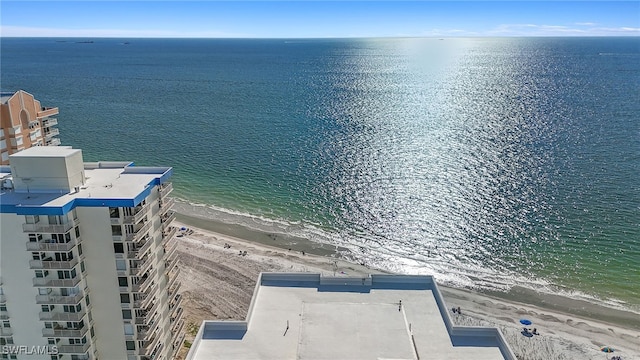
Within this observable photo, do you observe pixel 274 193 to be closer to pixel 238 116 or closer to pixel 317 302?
pixel 317 302

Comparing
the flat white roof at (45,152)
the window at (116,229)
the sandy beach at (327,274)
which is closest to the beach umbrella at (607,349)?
the sandy beach at (327,274)

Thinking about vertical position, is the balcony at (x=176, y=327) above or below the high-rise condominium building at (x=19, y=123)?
below

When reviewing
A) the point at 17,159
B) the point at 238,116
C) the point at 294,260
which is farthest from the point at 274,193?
the point at 238,116

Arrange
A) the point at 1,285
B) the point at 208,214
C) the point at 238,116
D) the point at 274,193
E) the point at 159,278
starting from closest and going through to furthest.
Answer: the point at 1,285 < the point at 159,278 < the point at 208,214 < the point at 274,193 < the point at 238,116

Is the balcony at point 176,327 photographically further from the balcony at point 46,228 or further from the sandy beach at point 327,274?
the balcony at point 46,228

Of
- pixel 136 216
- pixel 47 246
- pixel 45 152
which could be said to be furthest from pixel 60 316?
pixel 45 152

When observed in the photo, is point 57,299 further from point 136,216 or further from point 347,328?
point 347,328
